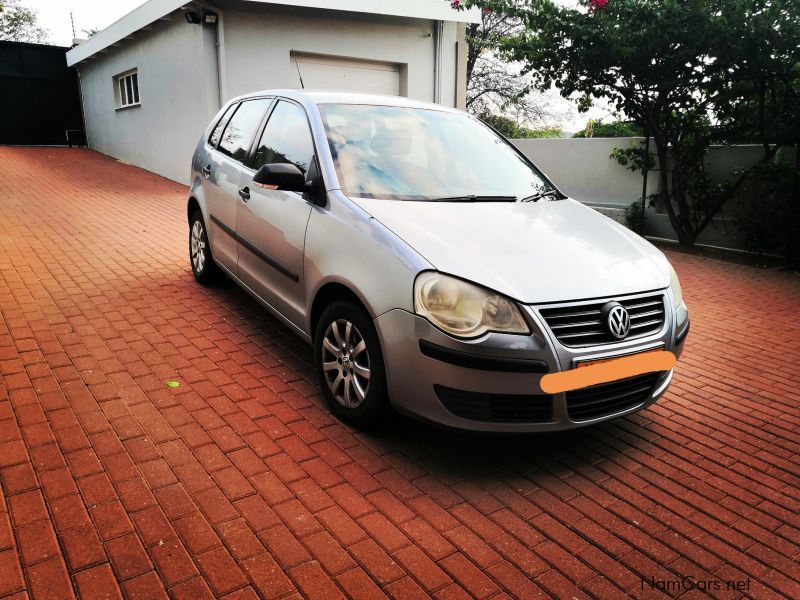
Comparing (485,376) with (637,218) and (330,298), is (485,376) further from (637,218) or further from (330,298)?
(637,218)

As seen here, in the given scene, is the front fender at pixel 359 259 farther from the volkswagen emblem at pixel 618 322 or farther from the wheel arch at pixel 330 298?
the volkswagen emblem at pixel 618 322

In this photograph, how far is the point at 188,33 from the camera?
12.3 metres

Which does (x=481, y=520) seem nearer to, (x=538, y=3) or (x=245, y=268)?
(x=245, y=268)

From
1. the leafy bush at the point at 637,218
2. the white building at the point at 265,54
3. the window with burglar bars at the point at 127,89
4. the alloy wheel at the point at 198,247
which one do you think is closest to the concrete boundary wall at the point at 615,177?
the leafy bush at the point at 637,218

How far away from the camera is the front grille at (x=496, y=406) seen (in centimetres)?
293

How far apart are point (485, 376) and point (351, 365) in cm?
83

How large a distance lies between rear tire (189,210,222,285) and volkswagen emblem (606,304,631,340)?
3.76 metres

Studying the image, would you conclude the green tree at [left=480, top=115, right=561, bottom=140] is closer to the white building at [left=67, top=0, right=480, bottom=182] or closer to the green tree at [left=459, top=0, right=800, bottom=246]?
the white building at [left=67, top=0, right=480, bottom=182]

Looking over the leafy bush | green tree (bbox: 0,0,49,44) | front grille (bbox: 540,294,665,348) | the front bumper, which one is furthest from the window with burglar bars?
green tree (bbox: 0,0,49,44)

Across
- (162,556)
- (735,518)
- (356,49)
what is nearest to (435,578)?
(162,556)

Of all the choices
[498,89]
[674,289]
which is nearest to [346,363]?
[674,289]

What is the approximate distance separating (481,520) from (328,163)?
7.16 ft

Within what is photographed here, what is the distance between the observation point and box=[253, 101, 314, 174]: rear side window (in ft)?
13.1

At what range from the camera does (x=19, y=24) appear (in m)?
40.1
